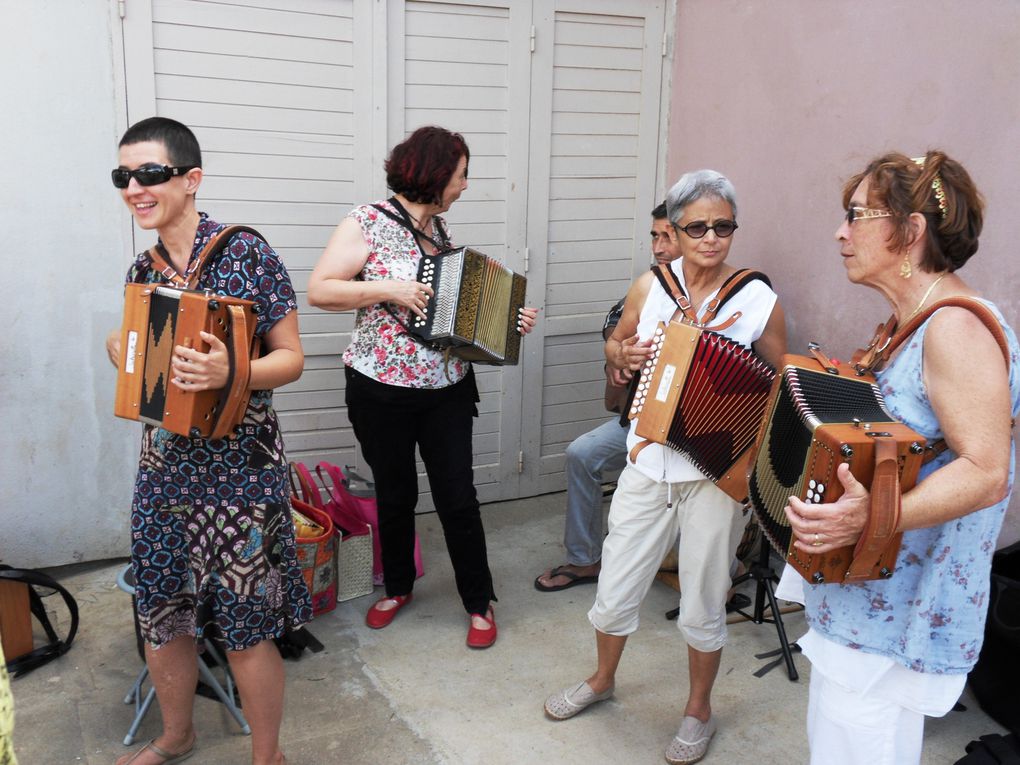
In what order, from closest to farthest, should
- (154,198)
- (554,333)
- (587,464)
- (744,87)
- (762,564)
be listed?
(154,198), (762,564), (587,464), (744,87), (554,333)

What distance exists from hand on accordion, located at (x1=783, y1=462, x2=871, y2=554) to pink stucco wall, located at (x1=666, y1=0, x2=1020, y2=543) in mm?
2012

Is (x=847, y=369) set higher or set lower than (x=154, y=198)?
lower

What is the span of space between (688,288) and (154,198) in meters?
1.54

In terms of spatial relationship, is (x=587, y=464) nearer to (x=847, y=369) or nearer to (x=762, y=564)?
(x=762, y=564)

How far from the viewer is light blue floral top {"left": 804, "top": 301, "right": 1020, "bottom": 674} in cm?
192

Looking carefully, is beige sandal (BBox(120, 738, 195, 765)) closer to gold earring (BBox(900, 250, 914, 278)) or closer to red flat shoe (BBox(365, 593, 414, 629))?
red flat shoe (BBox(365, 593, 414, 629))

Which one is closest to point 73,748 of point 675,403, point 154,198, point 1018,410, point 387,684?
point 387,684

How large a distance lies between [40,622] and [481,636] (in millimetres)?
1656

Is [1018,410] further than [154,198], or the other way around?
[154,198]

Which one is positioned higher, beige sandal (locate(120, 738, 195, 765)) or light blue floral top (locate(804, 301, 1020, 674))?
light blue floral top (locate(804, 301, 1020, 674))

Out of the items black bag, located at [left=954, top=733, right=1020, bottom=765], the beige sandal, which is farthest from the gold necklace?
the beige sandal

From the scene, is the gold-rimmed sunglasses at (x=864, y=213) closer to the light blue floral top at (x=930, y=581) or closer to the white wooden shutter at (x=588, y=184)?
the light blue floral top at (x=930, y=581)

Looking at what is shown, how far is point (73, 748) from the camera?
294 cm

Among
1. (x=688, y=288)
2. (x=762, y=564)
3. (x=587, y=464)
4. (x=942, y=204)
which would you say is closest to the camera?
(x=942, y=204)
